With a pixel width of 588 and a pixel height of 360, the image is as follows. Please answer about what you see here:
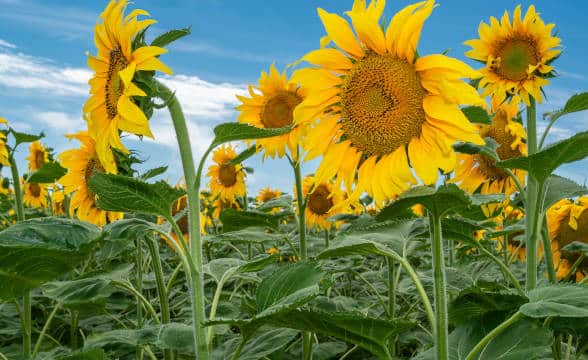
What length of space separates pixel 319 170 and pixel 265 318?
32.6 inches

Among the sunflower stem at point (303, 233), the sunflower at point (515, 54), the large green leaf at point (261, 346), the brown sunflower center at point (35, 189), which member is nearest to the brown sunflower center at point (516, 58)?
the sunflower at point (515, 54)

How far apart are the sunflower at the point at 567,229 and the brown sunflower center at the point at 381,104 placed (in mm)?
2211

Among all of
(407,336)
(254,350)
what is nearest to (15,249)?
(254,350)

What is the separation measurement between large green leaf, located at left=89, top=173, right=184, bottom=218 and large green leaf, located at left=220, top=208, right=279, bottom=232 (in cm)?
158

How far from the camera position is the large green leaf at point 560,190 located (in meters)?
2.65

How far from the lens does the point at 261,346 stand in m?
2.21

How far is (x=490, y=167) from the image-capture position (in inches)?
153

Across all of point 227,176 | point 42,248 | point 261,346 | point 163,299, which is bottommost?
point 261,346

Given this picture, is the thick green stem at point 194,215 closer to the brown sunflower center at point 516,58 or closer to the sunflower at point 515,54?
the sunflower at point 515,54

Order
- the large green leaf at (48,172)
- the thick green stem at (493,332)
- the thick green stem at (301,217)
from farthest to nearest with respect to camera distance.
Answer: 1. the large green leaf at (48,172)
2. the thick green stem at (301,217)
3. the thick green stem at (493,332)

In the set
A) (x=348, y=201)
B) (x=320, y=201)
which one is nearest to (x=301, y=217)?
(x=348, y=201)

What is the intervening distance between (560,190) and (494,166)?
1.12 meters

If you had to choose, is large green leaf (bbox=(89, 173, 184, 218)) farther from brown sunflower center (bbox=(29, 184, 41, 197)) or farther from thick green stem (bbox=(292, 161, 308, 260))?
brown sunflower center (bbox=(29, 184, 41, 197))

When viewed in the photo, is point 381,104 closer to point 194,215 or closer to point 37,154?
point 194,215
